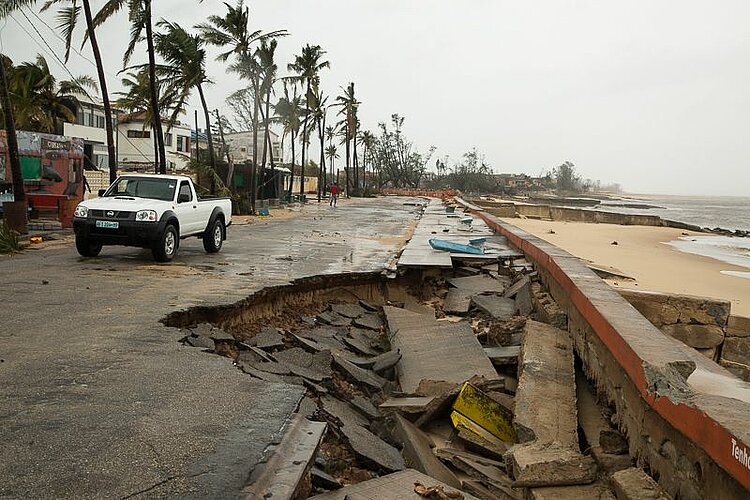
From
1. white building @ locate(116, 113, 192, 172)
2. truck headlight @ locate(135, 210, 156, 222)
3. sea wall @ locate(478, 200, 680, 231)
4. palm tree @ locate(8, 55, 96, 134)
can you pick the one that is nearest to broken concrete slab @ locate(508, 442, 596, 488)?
truck headlight @ locate(135, 210, 156, 222)

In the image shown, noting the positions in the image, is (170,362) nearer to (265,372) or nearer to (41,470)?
(265,372)

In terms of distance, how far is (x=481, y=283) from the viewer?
1252 centimetres

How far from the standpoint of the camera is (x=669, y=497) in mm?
3709

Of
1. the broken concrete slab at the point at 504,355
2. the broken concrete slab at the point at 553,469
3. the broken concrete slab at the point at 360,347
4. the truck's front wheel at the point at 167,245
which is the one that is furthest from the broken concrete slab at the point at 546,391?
the truck's front wheel at the point at 167,245

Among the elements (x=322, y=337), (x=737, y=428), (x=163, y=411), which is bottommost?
(x=322, y=337)

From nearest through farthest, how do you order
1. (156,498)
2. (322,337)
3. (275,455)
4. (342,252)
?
1. (156,498)
2. (275,455)
3. (322,337)
4. (342,252)

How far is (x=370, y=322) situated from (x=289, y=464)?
6.39 m

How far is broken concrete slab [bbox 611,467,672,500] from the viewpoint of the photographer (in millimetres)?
3740

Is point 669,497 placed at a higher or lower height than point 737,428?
lower

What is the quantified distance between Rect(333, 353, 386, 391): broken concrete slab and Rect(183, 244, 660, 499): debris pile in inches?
0.8

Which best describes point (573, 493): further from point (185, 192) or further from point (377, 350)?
point (185, 192)

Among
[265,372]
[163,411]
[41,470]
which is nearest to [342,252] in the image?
[265,372]

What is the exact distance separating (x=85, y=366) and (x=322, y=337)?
12.2ft

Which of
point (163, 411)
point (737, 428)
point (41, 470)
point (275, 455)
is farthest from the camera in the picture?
point (163, 411)
